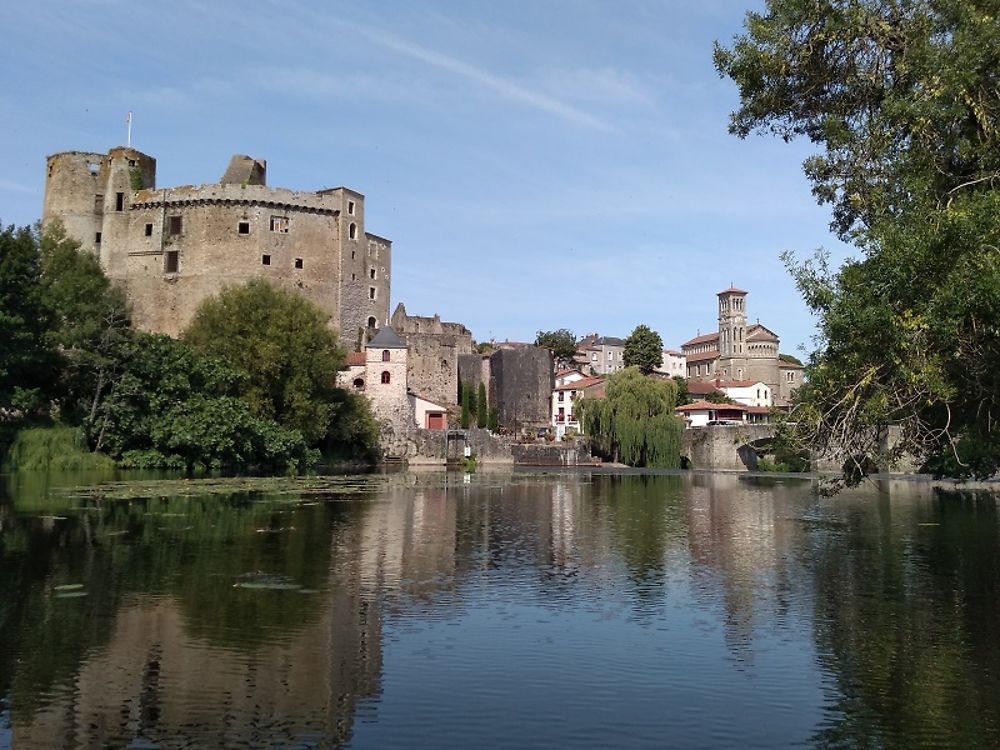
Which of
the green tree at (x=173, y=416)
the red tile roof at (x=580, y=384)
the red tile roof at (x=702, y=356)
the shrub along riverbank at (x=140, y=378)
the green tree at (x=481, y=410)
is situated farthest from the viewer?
the red tile roof at (x=702, y=356)

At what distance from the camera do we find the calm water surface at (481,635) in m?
7.65

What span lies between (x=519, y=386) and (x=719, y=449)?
20339 mm

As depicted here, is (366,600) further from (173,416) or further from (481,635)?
(173,416)

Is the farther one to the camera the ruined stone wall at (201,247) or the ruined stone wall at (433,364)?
the ruined stone wall at (433,364)

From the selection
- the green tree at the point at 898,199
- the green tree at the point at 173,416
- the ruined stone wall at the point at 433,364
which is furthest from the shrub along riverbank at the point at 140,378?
the green tree at the point at 898,199

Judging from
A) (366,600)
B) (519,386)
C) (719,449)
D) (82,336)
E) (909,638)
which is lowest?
(909,638)

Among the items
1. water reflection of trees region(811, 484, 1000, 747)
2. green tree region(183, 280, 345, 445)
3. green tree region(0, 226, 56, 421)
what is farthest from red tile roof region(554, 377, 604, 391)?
water reflection of trees region(811, 484, 1000, 747)

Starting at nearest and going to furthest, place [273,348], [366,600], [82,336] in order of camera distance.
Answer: [366,600] → [82,336] → [273,348]

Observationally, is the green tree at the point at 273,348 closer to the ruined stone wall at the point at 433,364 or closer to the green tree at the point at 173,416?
the green tree at the point at 173,416

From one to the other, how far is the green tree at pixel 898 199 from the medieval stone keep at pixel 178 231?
53066 millimetres

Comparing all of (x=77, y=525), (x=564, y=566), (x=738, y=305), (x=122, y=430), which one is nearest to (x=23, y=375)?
(x=122, y=430)

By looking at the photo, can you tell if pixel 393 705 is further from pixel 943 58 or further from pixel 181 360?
pixel 181 360

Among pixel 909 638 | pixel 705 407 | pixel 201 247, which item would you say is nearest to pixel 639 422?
pixel 705 407

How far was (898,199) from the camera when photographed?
1442 cm
